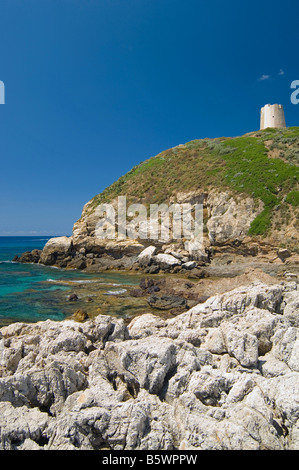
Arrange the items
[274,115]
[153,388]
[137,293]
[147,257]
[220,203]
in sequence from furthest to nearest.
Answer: [274,115] < [220,203] < [147,257] < [137,293] < [153,388]

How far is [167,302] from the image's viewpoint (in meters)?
17.5

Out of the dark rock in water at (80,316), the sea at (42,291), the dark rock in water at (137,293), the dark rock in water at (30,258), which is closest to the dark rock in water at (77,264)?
the sea at (42,291)

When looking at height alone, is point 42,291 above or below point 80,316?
below

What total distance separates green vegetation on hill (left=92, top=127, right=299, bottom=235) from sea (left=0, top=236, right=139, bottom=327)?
18.3 metres

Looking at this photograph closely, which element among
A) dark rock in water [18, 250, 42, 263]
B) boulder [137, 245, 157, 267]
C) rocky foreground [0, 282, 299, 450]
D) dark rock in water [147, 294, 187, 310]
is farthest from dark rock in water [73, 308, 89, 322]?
dark rock in water [18, 250, 42, 263]

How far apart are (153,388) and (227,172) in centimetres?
4046

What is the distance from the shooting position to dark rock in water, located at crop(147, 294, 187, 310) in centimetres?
1698

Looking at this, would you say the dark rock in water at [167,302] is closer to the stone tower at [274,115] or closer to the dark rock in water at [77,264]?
the dark rock in water at [77,264]

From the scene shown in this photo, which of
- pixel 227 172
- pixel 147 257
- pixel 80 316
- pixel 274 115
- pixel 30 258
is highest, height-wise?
pixel 274 115

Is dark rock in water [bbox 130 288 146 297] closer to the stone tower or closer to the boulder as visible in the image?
the boulder

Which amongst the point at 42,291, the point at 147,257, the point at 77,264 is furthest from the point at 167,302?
the point at 77,264

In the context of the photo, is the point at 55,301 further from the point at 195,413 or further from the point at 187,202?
the point at 187,202

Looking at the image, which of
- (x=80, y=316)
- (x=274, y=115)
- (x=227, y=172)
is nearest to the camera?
(x=80, y=316)

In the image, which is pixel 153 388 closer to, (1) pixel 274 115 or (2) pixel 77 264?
(2) pixel 77 264
